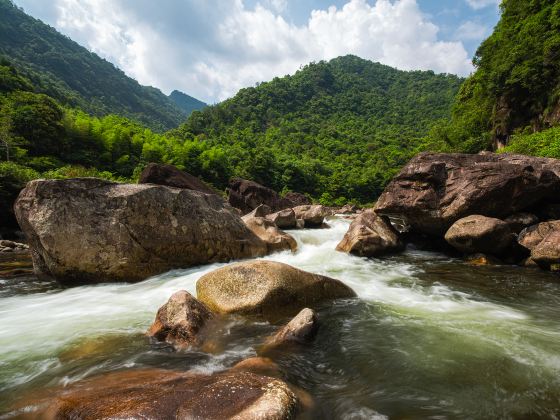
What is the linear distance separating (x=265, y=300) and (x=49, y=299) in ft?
15.8

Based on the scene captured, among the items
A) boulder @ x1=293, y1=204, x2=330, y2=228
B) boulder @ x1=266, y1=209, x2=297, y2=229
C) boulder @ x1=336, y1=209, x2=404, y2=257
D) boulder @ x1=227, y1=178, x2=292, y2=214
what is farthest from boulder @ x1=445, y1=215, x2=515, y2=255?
boulder @ x1=227, y1=178, x2=292, y2=214

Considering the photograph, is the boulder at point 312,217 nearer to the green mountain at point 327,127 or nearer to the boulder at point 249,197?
the boulder at point 249,197

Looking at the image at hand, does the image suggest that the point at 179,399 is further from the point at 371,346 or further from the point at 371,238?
the point at 371,238

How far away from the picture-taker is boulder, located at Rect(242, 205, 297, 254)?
464 inches

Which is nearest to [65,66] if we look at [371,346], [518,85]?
[518,85]

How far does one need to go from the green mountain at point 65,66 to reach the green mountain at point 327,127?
132 feet

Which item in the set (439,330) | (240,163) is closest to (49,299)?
(439,330)

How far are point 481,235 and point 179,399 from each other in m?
9.86

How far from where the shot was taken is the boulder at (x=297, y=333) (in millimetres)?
4500

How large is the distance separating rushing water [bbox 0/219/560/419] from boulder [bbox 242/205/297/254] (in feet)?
13.9

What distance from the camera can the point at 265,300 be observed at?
18.0ft

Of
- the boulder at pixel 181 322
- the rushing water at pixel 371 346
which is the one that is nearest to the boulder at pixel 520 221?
the rushing water at pixel 371 346

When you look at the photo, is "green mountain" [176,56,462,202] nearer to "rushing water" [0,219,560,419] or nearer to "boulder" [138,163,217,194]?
"boulder" [138,163,217,194]

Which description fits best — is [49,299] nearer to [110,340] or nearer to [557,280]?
[110,340]
